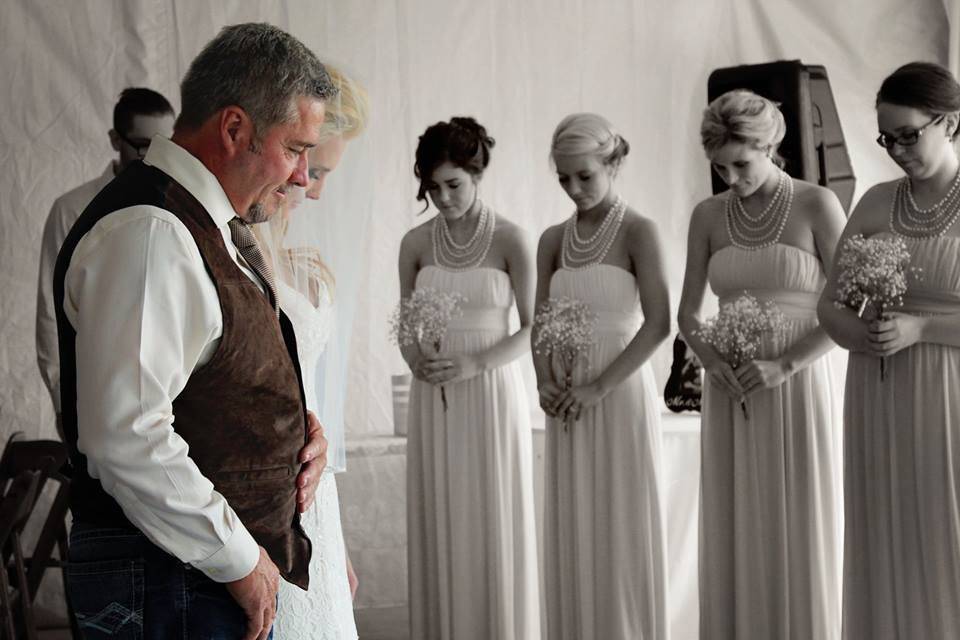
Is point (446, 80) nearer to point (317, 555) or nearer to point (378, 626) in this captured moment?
point (378, 626)

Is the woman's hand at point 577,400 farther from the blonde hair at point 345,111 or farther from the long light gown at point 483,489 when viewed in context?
the blonde hair at point 345,111

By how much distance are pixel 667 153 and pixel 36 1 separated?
349 centimetres

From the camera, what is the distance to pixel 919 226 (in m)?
3.66

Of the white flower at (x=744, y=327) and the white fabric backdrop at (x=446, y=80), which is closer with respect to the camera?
the white flower at (x=744, y=327)

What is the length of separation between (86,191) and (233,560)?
4092 mm

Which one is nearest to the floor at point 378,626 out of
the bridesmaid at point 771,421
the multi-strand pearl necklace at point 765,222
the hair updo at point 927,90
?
the bridesmaid at point 771,421

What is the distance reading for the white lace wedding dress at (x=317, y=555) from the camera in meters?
2.45

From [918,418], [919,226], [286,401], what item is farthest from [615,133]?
[286,401]

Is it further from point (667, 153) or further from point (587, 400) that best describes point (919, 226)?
point (667, 153)

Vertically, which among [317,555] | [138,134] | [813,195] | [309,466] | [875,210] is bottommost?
[317,555]

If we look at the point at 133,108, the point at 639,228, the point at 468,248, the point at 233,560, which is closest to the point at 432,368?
the point at 468,248

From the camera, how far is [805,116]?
16.2ft

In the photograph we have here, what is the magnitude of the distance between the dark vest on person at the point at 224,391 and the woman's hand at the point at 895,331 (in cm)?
223

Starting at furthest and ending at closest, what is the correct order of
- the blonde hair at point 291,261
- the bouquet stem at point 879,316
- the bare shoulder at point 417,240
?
1. the bare shoulder at point 417,240
2. the bouquet stem at point 879,316
3. the blonde hair at point 291,261
